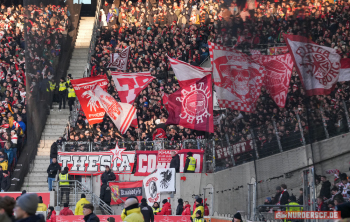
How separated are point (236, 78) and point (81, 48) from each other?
76.6 feet

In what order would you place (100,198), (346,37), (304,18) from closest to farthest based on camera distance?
(304,18) → (346,37) → (100,198)

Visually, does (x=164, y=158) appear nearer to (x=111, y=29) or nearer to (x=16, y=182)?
(x=16, y=182)

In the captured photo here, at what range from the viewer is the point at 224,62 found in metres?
13.5

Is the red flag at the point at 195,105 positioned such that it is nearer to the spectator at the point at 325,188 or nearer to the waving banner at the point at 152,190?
the waving banner at the point at 152,190

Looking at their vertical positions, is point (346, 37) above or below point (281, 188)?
above

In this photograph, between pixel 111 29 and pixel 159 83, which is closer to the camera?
pixel 159 83

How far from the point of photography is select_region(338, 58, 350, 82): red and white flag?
955 cm

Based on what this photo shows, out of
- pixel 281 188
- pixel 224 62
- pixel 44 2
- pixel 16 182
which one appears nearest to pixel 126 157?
pixel 16 182

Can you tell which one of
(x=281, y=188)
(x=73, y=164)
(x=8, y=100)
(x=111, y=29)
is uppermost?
(x=111, y=29)

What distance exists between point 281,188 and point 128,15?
25928 mm

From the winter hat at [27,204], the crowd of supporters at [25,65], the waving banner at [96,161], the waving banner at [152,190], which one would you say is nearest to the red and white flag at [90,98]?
the waving banner at [96,161]

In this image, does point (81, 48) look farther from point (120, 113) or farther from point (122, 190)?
point (122, 190)

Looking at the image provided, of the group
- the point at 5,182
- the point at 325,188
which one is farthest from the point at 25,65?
the point at 325,188

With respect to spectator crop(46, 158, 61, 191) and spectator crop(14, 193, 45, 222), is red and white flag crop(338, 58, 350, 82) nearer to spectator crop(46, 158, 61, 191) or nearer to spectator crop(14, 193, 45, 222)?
spectator crop(14, 193, 45, 222)
